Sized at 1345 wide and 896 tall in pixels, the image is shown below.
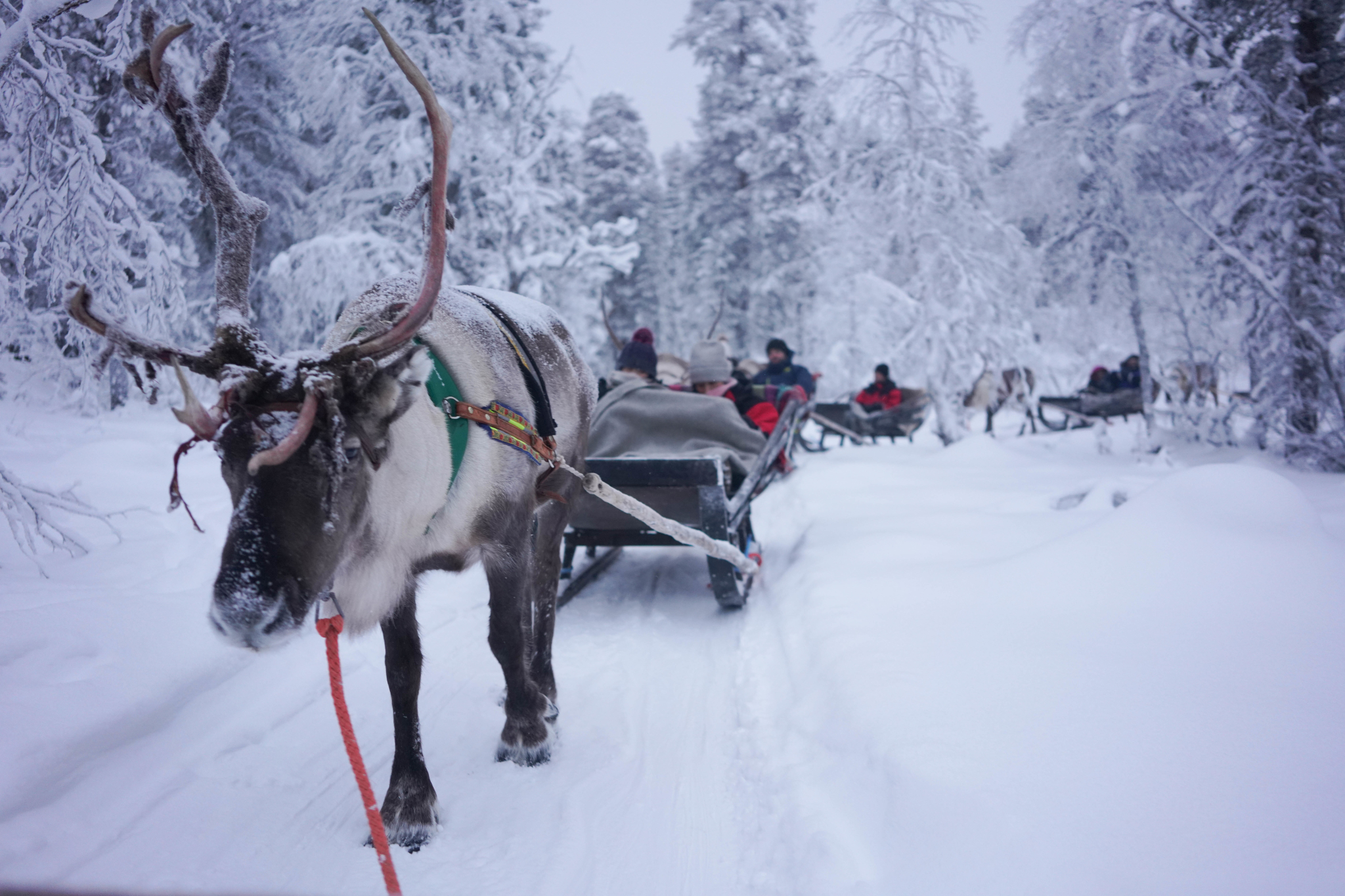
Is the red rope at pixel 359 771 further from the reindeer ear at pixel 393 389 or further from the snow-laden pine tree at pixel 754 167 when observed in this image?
the snow-laden pine tree at pixel 754 167

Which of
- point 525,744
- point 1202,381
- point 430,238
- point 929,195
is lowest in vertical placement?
point 525,744

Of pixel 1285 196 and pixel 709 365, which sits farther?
pixel 709 365

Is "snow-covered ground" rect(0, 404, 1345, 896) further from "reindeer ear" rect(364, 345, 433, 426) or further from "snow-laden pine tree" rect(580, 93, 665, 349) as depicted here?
"snow-laden pine tree" rect(580, 93, 665, 349)

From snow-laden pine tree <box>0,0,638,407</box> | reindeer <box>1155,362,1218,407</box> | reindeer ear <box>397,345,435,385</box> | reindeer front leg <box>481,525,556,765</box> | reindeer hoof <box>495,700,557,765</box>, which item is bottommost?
reindeer hoof <box>495,700,557,765</box>

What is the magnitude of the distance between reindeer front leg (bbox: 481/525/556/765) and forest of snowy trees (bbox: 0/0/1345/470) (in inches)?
50.6

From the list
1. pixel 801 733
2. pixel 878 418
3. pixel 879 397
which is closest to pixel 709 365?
pixel 801 733

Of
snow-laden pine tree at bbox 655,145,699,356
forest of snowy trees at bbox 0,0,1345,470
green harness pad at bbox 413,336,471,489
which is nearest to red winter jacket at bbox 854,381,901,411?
forest of snowy trees at bbox 0,0,1345,470

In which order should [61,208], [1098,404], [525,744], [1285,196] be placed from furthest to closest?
1. [1098,404]
2. [1285,196]
3. [61,208]
4. [525,744]

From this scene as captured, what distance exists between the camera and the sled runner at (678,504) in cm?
408

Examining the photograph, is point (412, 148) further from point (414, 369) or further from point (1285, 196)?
point (1285, 196)

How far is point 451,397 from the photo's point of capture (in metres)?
2.16

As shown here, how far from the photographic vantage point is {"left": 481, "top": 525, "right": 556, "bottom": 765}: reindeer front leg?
95.9 inches

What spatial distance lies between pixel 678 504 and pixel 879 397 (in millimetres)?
10364

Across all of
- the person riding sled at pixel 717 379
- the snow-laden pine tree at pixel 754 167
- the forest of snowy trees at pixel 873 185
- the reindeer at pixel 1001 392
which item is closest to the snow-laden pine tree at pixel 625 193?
the snow-laden pine tree at pixel 754 167
